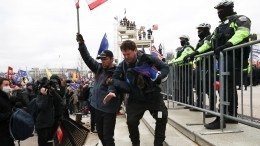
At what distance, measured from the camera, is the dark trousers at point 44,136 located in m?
7.02

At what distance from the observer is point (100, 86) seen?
5.40 metres

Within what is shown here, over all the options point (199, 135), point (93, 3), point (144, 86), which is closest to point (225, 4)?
point (144, 86)

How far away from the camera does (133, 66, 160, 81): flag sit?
15.2 feet

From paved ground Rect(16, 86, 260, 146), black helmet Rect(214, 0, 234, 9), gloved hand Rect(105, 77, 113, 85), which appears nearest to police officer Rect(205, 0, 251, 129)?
black helmet Rect(214, 0, 234, 9)

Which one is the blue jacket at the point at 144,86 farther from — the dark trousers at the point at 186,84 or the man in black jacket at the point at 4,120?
the dark trousers at the point at 186,84

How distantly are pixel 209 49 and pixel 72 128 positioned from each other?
2.94 m

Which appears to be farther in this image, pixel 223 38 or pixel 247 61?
pixel 223 38

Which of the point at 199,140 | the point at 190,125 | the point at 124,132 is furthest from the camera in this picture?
the point at 124,132

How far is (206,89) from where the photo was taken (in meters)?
6.11

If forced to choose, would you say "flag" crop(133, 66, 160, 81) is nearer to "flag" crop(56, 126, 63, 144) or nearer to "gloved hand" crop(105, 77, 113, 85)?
"gloved hand" crop(105, 77, 113, 85)

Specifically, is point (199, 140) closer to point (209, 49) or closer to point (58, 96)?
point (209, 49)

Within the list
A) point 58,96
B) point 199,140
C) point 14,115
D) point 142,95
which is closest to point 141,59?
point 142,95

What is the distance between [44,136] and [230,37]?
13.6ft

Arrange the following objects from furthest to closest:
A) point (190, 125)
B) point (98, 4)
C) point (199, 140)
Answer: point (98, 4) → point (190, 125) → point (199, 140)
